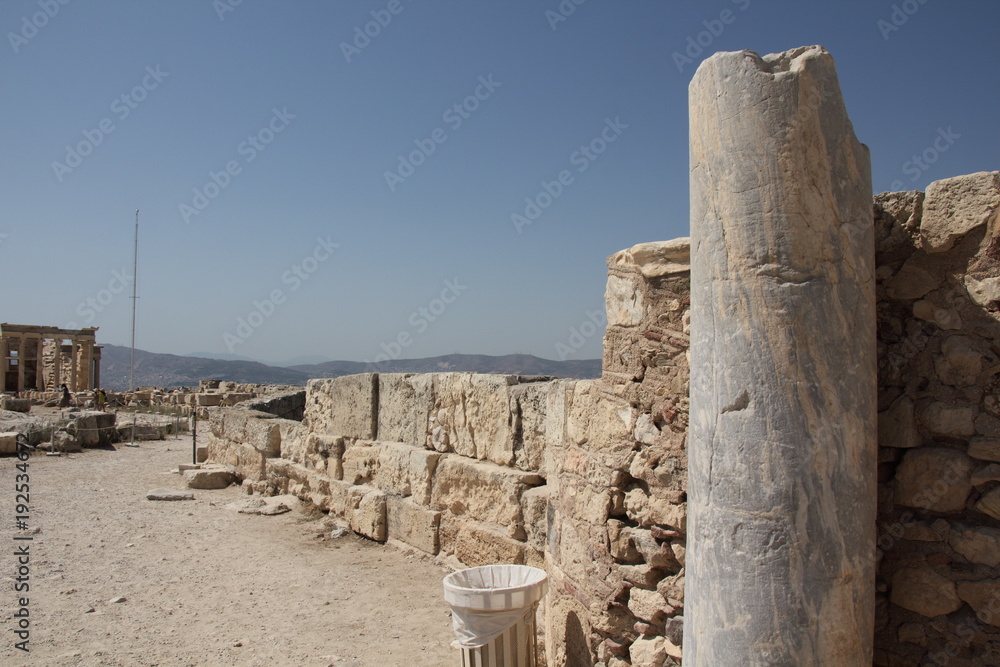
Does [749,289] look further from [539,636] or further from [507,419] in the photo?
[507,419]

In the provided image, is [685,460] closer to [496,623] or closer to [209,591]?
[496,623]

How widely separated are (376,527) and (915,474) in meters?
5.08

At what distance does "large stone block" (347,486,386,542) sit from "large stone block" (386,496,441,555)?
3.1 inches

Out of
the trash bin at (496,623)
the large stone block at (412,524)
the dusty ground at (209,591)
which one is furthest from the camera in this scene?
the large stone block at (412,524)

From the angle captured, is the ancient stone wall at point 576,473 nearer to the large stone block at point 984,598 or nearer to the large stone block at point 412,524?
the large stone block at point 412,524

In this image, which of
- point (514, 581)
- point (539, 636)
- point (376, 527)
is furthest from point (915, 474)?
point (376, 527)

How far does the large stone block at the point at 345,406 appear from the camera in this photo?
6.97 meters

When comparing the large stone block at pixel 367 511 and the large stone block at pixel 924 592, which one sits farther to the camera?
the large stone block at pixel 367 511

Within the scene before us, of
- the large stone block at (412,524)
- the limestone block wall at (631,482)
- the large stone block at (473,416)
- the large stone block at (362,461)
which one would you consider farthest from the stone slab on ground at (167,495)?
the limestone block wall at (631,482)

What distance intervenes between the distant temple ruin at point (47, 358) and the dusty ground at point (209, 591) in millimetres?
29531

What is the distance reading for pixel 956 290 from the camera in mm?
2279

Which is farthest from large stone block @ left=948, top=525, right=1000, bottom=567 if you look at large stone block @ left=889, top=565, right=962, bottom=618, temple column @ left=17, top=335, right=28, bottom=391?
temple column @ left=17, top=335, right=28, bottom=391

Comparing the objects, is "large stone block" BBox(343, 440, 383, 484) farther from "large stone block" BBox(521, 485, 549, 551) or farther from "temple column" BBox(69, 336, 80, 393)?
"temple column" BBox(69, 336, 80, 393)

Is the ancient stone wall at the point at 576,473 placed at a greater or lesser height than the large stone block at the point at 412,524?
greater
